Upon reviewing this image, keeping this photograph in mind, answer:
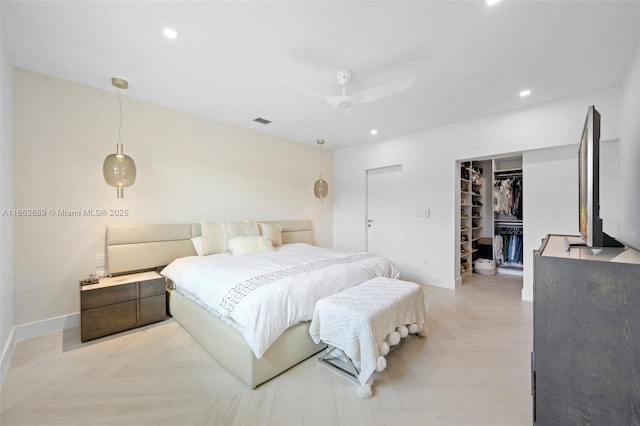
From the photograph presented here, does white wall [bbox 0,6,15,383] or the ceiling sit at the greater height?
the ceiling

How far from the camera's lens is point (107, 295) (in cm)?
245

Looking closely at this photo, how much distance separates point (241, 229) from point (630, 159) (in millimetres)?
4262

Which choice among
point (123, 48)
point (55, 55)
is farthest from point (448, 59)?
point (55, 55)

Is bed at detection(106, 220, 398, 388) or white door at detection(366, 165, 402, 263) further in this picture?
white door at detection(366, 165, 402, 263)

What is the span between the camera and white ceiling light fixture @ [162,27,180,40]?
1.90 metres

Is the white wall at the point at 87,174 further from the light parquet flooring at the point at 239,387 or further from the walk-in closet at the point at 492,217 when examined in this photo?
the walk-in closet at the point at 492,217

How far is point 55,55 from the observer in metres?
2.23

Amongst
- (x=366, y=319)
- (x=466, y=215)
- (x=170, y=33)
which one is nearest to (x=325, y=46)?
(x=170, y=33)

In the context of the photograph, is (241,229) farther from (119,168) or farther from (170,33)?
(170,33)

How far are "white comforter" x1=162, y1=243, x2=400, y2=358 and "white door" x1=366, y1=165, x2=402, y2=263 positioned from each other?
1774 mm

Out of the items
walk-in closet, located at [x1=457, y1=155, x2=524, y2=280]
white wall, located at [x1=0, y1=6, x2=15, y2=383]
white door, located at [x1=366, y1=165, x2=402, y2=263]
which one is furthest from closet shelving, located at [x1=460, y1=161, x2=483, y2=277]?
white wall, located at [x1=0, y1=6, x2=15, y2=383]

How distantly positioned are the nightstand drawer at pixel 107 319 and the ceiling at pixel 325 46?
2.31m

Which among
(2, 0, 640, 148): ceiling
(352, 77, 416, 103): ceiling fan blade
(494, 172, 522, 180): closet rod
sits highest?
(2, 0, 640, 148): ceiling

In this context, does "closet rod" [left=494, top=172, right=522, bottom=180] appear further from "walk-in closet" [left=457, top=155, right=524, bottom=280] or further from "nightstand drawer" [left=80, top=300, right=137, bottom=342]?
"nightstand drawer" [left=80, top=300, right=137, bottom=342]
